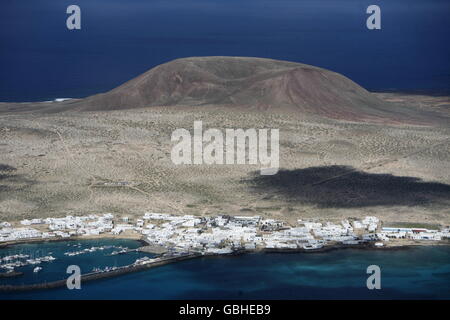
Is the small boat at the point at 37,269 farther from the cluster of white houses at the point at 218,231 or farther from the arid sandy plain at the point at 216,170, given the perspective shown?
the arid sandy plain at the point at 216,170

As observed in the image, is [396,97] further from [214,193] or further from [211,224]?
[211,224]

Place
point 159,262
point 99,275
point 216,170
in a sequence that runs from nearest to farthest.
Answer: point 99,275 → point 159,262 → point 216,170

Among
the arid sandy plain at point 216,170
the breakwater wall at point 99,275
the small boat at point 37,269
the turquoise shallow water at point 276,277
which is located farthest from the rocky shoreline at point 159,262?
the arid sandy plain at point 216,170

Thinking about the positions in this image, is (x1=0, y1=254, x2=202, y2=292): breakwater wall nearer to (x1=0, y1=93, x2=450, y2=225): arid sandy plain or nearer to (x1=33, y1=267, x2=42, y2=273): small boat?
(x1=33, y1=267, x2=42, y2=273): small boat

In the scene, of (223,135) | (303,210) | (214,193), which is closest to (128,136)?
(223,135)

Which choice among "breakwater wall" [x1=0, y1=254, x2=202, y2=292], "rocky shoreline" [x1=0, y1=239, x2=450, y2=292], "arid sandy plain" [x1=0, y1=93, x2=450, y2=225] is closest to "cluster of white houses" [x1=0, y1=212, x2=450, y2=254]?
"rocky shoreline" [x1=0, y1=239, x2=450, y2=292]

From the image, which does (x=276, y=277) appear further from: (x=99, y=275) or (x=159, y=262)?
(x=99, y=275)

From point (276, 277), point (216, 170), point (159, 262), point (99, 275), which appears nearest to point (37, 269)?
point (99, 275)
